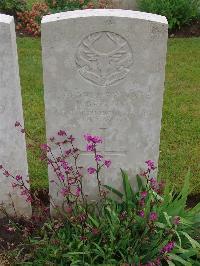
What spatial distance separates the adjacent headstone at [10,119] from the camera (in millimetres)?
3736

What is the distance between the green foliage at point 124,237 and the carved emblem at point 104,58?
82 centimetres

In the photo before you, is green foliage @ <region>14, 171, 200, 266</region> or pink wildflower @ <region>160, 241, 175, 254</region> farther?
green foliage @ <region>14, 171, 200, 266</region>

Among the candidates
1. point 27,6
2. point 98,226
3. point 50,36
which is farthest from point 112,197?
point 27,6

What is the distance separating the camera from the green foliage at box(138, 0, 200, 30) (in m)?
8.83

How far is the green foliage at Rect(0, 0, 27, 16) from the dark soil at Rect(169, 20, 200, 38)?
2.71 metres

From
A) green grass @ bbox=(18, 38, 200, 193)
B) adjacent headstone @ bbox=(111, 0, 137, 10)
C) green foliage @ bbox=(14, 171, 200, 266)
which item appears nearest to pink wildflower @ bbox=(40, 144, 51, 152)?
green foliage @ bbox=(14, 171, 200, 266)

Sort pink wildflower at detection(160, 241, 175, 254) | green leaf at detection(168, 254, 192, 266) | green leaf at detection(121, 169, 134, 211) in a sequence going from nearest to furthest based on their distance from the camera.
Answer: pink wildflower at detection(160, 241, 175, 254)
green leaf at detection(168, 254, 192, 266)
green leaf at detection(121, 169, 134, 211)

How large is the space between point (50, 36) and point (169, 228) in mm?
1635

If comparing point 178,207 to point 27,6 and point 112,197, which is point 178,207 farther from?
point 27,6

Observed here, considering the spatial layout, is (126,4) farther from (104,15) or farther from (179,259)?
(179,259)

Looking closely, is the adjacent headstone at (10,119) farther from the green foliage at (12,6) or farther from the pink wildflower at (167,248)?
the green foliage at (12,6)

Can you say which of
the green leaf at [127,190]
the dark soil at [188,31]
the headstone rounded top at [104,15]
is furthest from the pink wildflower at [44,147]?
the dark soil at [188,31]

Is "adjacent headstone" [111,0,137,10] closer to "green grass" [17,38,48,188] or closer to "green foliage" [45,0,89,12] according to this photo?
"green foliage" [45,0,89,12]

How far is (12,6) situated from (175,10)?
113 inches
